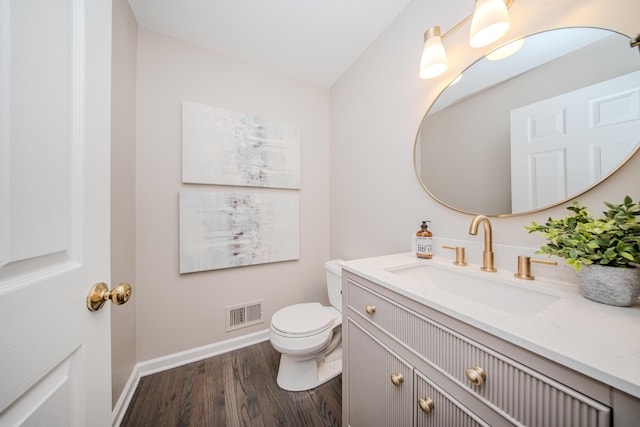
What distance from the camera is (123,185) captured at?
4.06ft

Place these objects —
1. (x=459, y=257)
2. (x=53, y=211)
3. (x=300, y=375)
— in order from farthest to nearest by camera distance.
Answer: (x=300, y=375), (x=459, y=257), (x=53, y=211)

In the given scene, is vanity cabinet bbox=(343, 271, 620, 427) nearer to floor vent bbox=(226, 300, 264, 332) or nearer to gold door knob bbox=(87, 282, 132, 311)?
gold door knob bbox=(87, 282, 132, 311)

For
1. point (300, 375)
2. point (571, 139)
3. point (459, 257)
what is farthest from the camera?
point (300, 375)

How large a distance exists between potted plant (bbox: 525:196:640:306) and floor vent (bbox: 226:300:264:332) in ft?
6.13

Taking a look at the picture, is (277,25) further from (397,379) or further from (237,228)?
(397,379)

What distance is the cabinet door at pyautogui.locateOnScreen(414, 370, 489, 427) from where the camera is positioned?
0.55 metres

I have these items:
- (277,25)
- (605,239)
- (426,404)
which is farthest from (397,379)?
(277,25)

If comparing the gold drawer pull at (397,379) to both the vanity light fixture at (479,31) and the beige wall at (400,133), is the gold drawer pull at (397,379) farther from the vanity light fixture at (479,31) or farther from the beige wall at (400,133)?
the vanity light fixture at (479,31)

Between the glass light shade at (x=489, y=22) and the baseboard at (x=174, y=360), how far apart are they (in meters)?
2.31

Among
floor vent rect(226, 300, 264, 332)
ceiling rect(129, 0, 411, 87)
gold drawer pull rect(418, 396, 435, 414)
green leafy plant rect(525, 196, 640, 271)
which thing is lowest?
floor vent rect(226, 300, 264, 332)

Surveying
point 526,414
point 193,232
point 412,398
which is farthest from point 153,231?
point 526,414

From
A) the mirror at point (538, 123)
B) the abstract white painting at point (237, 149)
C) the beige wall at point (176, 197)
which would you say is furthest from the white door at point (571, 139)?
the beige wall at point (176, 197)

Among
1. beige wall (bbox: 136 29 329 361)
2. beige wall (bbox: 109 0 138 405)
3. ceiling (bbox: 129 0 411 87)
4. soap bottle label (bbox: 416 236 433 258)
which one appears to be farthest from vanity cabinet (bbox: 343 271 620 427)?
ceiling (bbox: 129 0 411 87)

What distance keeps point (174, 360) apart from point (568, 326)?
2.10 metres
